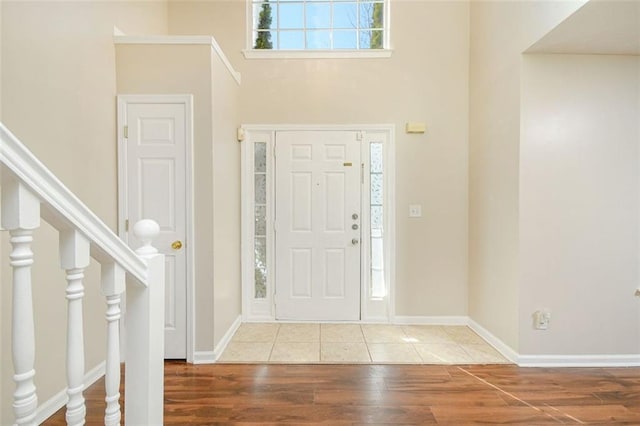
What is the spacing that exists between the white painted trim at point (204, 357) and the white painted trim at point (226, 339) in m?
0.02

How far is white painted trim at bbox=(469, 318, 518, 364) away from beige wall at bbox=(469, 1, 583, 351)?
0.04m

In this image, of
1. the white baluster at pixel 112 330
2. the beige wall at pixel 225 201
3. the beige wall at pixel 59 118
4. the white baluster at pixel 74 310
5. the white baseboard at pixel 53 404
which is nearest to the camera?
the white baluster at pixel 74 310

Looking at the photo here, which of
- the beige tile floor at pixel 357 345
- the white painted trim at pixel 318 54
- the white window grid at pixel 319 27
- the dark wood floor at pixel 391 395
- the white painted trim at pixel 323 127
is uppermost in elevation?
the white window grid at pixel 319 27

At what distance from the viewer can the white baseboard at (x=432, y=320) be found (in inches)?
141

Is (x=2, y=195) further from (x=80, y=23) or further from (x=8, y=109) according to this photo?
(x=80, y=23)

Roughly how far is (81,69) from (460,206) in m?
3.36

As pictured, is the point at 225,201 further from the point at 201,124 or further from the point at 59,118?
the point at 59,118

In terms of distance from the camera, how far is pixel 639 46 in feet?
8.04

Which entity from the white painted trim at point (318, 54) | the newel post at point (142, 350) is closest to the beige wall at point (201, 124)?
the white painted trim at point (318, 54)

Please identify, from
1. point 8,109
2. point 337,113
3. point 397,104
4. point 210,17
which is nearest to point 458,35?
point 397,104

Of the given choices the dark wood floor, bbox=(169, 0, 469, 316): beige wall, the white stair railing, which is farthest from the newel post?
bbox=(169, 0, 469, 316): beige wall

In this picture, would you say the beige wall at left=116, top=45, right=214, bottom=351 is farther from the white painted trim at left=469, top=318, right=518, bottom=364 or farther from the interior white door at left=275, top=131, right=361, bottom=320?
the white painted trim at left=469, top=318, right=518, bottom=364

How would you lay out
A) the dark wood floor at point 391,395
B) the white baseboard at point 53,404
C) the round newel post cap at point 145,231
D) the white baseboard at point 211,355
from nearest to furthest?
the round newel post cap at point 145,231 → the white baseboard at point 53,404 → the dark wood floor at point 391,395 → the white baseboard at point 211,355

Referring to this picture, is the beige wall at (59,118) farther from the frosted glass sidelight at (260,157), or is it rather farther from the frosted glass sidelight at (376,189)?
the frosted glass sidelight at (376,189)
